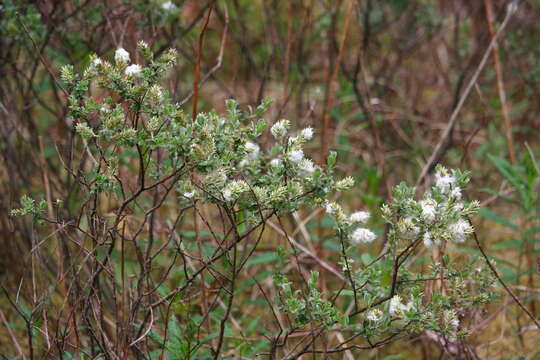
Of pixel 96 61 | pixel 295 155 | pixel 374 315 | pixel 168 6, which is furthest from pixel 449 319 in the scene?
pixel 168 6

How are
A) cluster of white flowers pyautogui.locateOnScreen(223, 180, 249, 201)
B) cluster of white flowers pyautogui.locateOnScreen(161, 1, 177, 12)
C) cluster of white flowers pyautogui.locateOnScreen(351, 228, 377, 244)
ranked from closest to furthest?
cluster of white flowers pyautogui.locateOnScreen(223, 180, 249, 201) → cluster of white flowers pyautogui.locateOnScreen(351, 228, 377, 244) → cluster of white flowers pyautogui.locateOnScreen(161, 1, 177, 12)

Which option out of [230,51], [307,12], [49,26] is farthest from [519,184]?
[230,51]

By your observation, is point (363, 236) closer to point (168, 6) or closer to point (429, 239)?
point (429, 239)

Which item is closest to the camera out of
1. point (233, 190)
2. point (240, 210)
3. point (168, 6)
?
point (233, 190)

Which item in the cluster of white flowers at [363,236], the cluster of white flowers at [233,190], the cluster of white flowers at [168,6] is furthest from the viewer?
the cluster of white flowers at [168,6]

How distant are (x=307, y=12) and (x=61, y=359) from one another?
1.61m

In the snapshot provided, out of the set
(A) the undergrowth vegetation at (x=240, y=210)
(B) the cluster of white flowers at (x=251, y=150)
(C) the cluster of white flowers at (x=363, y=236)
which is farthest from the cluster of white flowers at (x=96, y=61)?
(C) the cluster of white flowers at (x=363, y=236)

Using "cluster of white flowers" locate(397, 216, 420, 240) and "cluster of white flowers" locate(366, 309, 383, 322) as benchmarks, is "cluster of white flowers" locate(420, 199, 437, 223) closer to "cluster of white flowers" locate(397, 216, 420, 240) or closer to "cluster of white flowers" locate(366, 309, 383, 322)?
"cluster of white flowers" locate(397, 216, 420, 240)

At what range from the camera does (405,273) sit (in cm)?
139

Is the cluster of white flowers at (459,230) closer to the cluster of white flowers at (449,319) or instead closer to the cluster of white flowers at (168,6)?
the cluster of white flowers at (449,319)

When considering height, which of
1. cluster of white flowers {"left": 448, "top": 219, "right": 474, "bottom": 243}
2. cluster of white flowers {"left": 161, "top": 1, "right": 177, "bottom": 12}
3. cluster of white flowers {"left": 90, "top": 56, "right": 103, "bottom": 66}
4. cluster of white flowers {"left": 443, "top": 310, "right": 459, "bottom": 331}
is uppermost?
cluster of white flowers {"left": 161, "top": 1, "right": 177, "bottom": 12}

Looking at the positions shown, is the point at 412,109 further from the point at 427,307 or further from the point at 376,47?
the point at 427,307

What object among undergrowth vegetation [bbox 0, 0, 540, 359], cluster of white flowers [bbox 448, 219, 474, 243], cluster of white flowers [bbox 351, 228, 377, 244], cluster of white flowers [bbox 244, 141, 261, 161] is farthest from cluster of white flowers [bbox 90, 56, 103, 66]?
cluster of white flowers [bbox 448, 219, 474, 243]

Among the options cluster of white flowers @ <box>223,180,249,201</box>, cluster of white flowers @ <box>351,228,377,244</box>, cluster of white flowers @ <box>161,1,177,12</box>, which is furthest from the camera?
cluster of white flowers @ <box>161,1,177,12</box>
